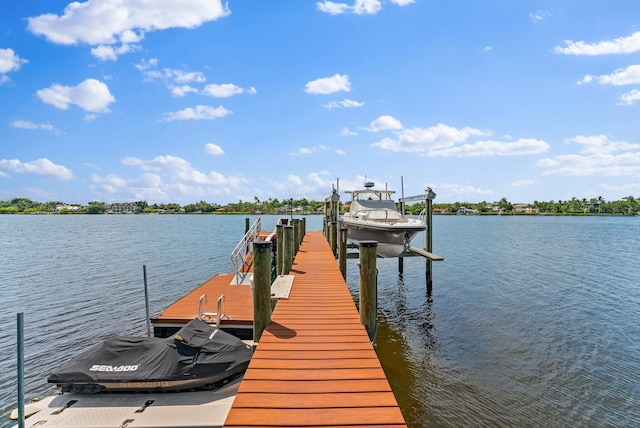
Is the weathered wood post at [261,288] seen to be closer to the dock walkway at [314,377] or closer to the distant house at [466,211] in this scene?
the dock walkway at [314,377]

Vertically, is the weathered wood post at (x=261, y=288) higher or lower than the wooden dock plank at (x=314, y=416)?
higher

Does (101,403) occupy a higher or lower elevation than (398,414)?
lower

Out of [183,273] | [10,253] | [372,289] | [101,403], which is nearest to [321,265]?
[372,289]

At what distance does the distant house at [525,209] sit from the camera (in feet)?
594

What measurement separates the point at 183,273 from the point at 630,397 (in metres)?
21.4

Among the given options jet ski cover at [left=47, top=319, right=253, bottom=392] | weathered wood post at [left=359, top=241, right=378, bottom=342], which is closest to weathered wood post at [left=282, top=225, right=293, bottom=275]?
jet ski cover at [left=47, top=319, right=253, bottom=392]

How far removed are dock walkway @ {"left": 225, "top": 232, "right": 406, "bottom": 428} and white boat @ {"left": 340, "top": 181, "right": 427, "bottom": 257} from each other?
8.03 metres

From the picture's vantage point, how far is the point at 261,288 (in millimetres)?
5684

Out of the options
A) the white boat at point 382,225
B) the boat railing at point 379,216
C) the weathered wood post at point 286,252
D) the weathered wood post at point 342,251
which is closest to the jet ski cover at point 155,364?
the weathered wood post at point 286,252

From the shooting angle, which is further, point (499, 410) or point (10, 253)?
point (10, 253)

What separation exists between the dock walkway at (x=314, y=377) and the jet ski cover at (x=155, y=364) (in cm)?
142

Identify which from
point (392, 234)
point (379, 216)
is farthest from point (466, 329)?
point (379, 216)

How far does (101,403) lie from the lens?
6062 millimetres

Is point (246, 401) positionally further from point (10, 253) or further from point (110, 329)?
point (10, 253)
